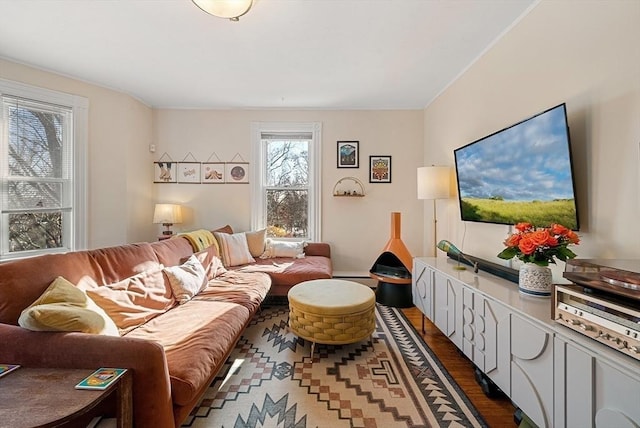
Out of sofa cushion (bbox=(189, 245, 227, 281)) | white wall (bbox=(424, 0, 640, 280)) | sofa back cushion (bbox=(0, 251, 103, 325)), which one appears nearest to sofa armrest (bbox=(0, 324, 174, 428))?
sofa back cushion (bbox=(0, 251, 103, 325))

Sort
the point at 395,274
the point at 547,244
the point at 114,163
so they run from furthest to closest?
→ the point at 114,163 < the point at 395,274 < the point at 547,244

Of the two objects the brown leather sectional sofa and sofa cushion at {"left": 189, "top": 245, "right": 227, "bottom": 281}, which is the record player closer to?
the brown leather sectional sofa

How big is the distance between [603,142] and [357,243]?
9.17ft

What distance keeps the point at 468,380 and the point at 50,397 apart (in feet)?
7.11

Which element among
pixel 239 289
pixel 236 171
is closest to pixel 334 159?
pixel 236 171

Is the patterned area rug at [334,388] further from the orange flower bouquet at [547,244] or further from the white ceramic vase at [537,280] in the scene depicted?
the orange flower bouquet at [547,244]

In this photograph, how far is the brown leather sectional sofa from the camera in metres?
1.09

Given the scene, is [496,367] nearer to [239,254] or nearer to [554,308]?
[554,308]

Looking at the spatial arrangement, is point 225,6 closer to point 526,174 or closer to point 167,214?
point 526,174

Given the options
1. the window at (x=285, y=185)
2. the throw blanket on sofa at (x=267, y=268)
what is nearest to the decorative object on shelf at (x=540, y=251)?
the throw blanket on sofa at (x=267, y=268)

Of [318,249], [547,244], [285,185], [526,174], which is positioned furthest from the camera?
[285,185]

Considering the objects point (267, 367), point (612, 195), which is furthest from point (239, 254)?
point (612, 195)

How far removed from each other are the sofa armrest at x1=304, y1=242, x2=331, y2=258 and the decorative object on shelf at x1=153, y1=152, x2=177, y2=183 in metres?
2.18

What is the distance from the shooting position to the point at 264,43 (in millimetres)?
2254
